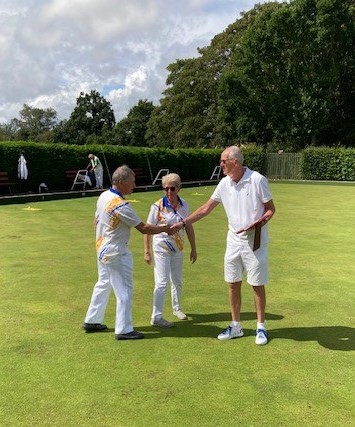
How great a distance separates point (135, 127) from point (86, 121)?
12512 millimetres

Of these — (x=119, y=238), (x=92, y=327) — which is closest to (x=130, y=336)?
(x=92, y=327)

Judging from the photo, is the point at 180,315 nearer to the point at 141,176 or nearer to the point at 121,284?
the point at 121,284

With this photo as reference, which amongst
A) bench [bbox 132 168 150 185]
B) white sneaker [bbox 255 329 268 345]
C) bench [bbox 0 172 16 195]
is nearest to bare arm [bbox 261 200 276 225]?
white sneaker [bbox 255 329 268 345]

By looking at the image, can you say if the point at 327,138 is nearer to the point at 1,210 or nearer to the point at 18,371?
the point at 1,210

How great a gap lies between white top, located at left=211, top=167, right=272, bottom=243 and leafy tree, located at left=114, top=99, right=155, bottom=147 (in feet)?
247

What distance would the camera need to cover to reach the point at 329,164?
34406 millimetres

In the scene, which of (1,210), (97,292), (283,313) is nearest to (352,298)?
(283,313)

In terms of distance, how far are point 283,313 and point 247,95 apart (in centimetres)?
3693

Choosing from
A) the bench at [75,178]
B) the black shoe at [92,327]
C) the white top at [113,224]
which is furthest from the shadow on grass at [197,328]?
the bench at [75,178]

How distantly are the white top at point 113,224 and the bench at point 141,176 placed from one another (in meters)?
20.3

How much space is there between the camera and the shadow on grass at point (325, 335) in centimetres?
432

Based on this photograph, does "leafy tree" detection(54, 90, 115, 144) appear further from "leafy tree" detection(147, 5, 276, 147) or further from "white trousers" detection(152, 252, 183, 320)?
"white trousers" detection(152, 252, 183, 320)

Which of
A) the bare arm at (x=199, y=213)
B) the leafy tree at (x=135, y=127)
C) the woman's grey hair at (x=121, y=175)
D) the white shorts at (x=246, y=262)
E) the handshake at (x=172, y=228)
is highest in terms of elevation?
the leafy tree at (x=135, y=127)

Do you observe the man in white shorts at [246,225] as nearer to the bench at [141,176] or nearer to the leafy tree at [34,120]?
the bench at [141,176]
